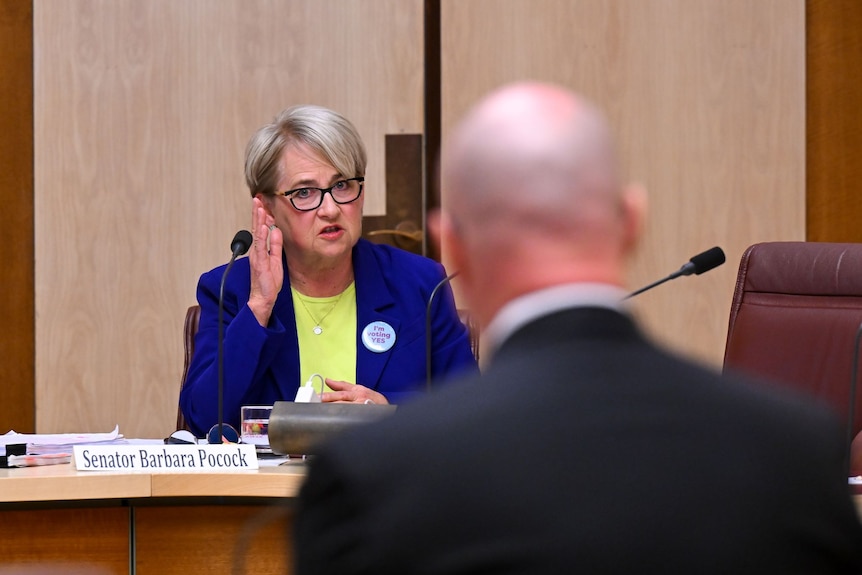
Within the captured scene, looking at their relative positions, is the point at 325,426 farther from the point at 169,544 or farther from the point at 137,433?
the point at 137,433

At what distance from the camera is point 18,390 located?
153 inches

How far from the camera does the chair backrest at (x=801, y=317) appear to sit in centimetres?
253

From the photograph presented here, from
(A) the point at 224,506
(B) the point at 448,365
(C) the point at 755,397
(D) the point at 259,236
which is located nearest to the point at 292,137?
(D) the point at 259,236

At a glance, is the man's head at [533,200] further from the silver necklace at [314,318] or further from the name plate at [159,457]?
the silver necklace at [314,318]

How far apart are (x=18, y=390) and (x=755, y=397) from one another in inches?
138

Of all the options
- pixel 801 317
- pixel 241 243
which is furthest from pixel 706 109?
pixel 241 243

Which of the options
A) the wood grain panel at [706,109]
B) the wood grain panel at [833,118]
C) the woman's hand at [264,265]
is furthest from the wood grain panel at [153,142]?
the wood grain panel at [833,118]

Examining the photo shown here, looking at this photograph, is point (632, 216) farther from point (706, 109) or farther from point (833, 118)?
point (833, 118)

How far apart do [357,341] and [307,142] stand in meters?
0.47

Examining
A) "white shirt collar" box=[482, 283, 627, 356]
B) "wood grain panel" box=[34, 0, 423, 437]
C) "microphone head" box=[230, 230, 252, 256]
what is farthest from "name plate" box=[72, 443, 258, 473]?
"wood grain panel" box=[34, 0, 423, 437]

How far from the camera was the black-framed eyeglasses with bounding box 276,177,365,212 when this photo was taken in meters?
2.72

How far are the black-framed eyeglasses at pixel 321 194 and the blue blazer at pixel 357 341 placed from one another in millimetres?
181

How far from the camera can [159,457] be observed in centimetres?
195

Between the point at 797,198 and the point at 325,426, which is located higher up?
the point at 797,198
